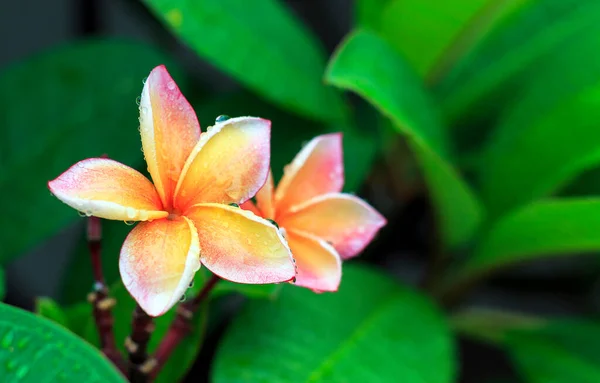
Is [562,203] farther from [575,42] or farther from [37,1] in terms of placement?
[37,1]

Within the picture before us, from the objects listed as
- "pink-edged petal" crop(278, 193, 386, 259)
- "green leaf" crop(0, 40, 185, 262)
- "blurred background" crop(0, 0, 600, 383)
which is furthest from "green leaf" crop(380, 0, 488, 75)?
"pink-edged petal" crop(278, 193, 386, 259)

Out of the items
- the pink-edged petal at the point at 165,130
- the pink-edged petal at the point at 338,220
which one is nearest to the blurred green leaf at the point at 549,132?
the pink-edged petal at the point at 338,220

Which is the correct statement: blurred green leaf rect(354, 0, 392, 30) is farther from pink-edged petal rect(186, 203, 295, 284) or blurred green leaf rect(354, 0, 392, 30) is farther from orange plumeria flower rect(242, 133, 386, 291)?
pink-edged petal rect(186, 203, 295, 284)

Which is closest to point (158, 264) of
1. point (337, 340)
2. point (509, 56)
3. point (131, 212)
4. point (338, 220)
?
point (131, 212)

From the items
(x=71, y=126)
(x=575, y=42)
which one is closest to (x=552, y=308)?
(x=575, y=42)

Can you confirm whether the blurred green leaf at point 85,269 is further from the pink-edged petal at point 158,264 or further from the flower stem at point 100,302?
the pink-edged petal at point 158,264

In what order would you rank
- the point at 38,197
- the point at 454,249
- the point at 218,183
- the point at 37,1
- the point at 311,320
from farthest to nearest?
the point at 37,1 → the point at 454,249 → the point at 38,197 → the point at 311,320 → the point at 218,183
